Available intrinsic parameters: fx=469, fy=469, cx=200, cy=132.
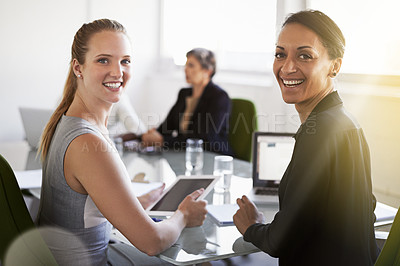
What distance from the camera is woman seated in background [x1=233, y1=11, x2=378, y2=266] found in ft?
4.00

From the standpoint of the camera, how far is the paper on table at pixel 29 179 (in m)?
2.00

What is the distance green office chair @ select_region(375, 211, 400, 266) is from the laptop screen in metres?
1.04

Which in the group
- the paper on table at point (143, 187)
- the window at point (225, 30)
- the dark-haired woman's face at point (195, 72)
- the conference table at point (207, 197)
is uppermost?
the window at point (225, 30)

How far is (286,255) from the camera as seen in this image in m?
1.30

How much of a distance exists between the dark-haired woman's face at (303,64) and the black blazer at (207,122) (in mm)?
1588

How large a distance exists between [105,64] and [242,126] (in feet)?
5.83

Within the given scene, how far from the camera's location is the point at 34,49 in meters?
4.86

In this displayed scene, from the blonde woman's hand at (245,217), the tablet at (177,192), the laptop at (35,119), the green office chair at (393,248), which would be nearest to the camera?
the green office chair at (393,248)

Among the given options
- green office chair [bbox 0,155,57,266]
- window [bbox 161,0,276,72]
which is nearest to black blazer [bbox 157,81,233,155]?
window [bbox 161,0,276,72]

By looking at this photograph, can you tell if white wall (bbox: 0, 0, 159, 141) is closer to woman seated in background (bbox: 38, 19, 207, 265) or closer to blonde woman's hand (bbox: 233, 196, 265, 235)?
woman seated in background (bbox: 38, 19, 207, 265)

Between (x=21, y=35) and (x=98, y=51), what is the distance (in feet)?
12.0

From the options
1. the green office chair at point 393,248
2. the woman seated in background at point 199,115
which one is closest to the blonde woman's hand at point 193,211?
the green office chair at point 393,248

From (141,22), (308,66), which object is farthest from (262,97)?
(308,66)

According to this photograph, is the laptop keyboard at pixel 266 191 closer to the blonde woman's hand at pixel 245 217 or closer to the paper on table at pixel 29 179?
the blonde woman's hand at pixel 245 217
